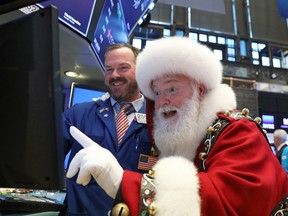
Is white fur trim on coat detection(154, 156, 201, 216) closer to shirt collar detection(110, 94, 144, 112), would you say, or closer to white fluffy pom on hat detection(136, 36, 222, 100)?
white fluffy pom on hat detection(136, 36, 222, 100)

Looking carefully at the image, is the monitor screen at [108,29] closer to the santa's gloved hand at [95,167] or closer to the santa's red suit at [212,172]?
the santa's red suit at [212,172]

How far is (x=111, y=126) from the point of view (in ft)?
5.79

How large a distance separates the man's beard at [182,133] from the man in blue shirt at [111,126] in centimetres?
15

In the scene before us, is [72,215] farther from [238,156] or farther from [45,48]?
[45,48]

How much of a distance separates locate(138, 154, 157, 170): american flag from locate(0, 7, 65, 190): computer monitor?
863 millimetres

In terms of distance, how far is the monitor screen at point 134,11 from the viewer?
10.7ft

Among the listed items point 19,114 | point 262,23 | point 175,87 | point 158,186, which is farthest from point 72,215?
point 262,23

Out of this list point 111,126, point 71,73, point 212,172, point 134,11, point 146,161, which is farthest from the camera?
point 71,73

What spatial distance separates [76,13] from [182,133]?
1.27m

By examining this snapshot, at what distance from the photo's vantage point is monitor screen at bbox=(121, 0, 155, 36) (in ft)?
10.7

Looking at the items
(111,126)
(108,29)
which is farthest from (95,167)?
Result: (108,29)

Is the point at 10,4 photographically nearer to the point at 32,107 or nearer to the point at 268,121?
the point at 32,107

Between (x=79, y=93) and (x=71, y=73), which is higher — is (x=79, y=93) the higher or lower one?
the lower one

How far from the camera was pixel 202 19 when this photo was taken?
12.8 meters
